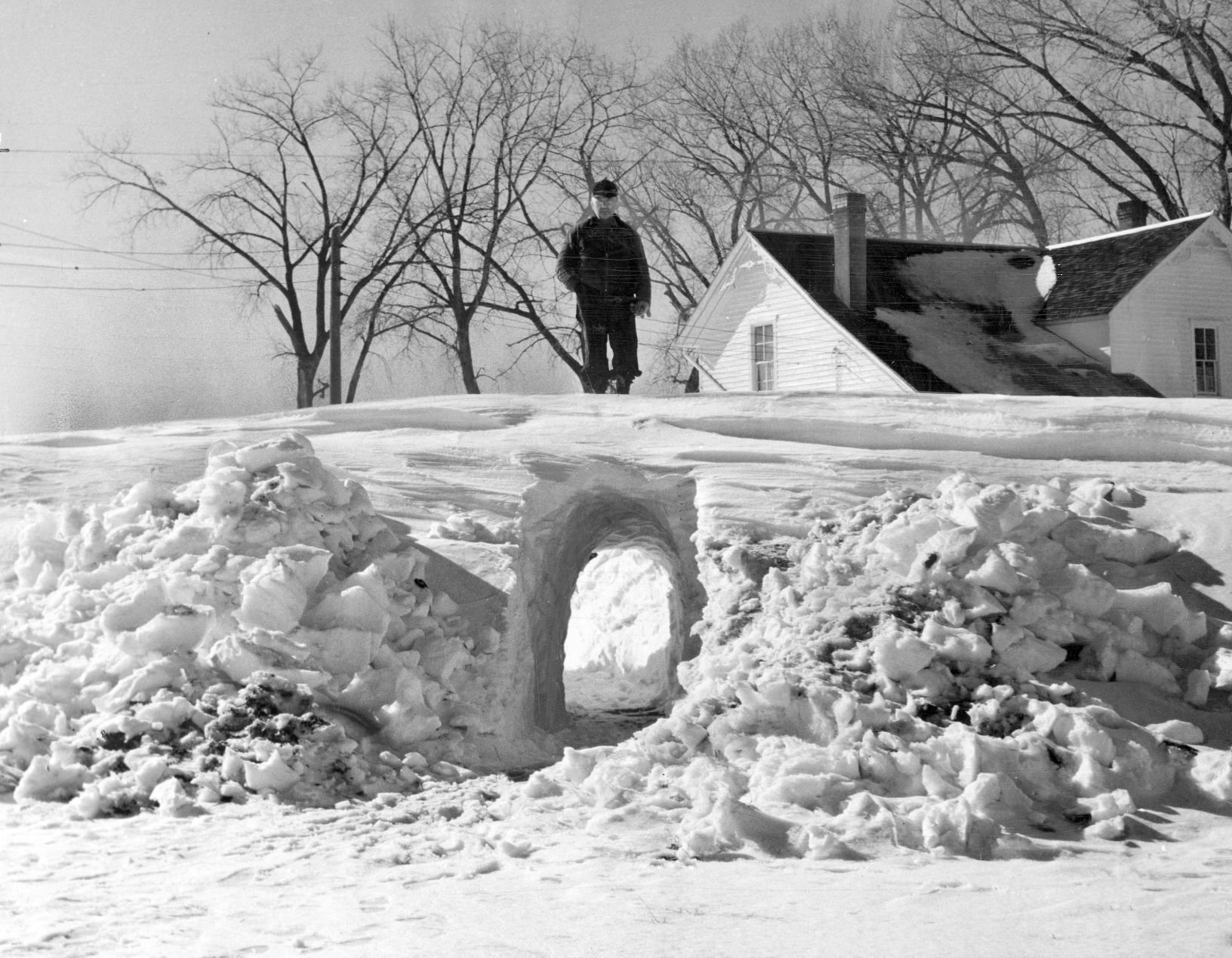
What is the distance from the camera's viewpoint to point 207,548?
674 cm

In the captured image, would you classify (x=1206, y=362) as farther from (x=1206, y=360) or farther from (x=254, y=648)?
(x=254, y=648)

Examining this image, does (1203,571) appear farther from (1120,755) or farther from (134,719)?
(134,719)

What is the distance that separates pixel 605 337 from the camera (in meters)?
11.0

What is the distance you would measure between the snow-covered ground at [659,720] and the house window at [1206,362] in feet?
34.2

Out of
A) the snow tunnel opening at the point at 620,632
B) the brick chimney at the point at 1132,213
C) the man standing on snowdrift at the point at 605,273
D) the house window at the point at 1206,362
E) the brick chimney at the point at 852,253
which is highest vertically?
the brick chimney at the point at 1132,213

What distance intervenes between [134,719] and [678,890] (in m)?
2.69

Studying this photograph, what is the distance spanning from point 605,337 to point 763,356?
801 centimetres

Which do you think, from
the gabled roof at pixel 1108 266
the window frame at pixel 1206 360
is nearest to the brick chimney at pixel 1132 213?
the gabled roof at pixel 1108 266

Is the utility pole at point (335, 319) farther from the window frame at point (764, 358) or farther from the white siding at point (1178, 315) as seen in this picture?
the white siding at point (1178, 315)

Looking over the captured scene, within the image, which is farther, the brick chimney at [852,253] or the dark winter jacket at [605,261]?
the brick chimney at [852,253]

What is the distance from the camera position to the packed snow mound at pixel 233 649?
18.8 ft

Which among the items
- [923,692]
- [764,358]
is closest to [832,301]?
[764,358]

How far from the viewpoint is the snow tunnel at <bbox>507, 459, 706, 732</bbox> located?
7.45 m

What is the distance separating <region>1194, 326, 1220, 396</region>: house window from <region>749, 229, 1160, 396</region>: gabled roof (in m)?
1.32
